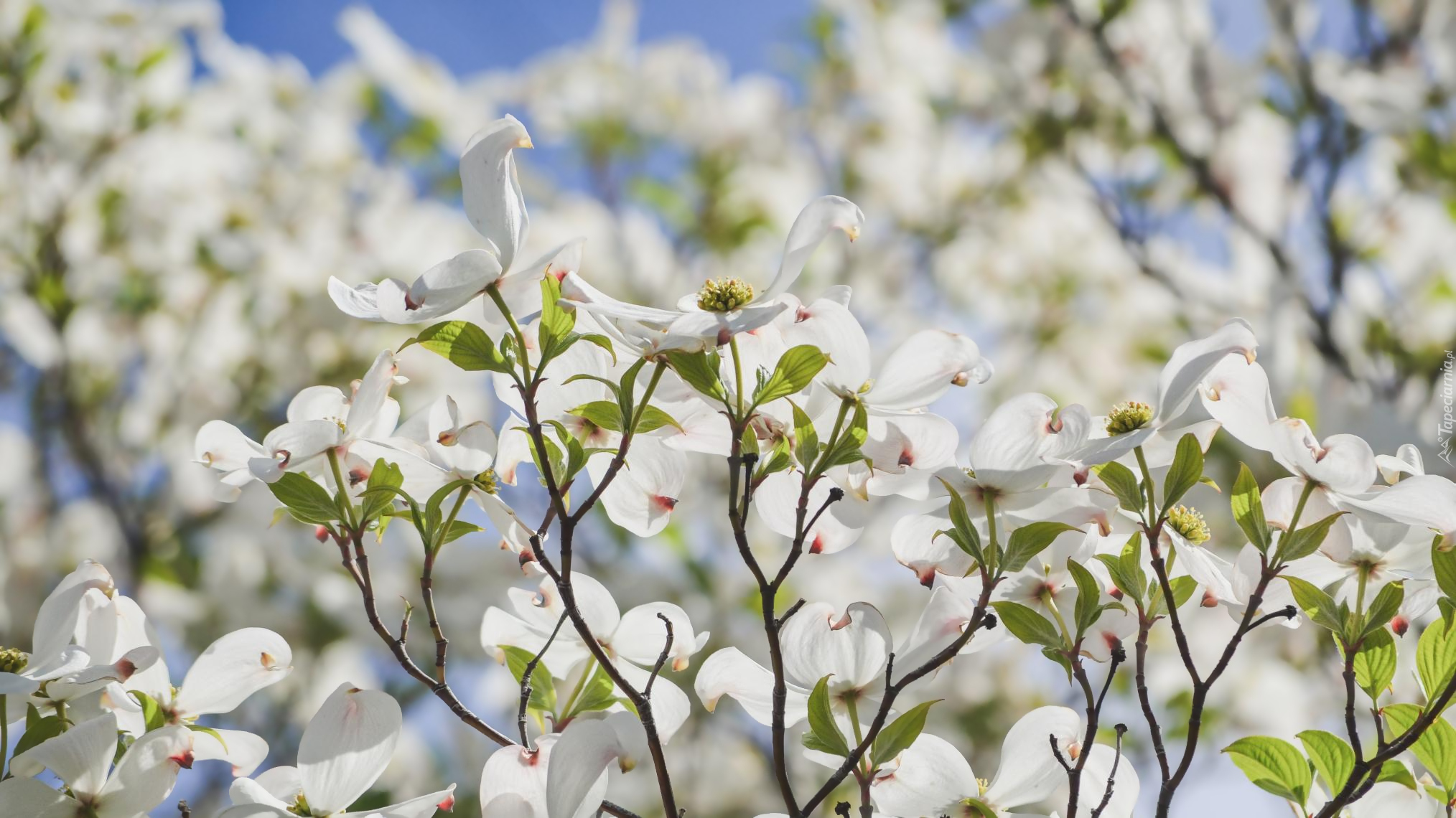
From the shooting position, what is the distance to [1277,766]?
17.1 inches

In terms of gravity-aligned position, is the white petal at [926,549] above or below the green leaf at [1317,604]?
above

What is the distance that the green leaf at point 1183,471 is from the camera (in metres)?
0.40

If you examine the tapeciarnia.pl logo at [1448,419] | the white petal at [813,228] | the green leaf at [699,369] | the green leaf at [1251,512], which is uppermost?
the tapeciarnia.pl logo at [1448,419]

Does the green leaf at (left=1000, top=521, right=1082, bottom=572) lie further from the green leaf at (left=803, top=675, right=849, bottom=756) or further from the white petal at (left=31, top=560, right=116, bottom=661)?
the white petal at (left=31, top=560, right=116, bottom=661)

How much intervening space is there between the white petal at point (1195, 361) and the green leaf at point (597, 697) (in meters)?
0.24

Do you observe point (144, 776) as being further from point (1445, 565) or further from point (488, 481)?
point (1445, 565)

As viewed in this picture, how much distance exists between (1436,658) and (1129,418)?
0.14 metres

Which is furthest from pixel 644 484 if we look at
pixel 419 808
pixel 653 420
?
pixel 419 808

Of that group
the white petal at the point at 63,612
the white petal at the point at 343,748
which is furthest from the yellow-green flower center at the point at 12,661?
the white petal at the point at 343,748

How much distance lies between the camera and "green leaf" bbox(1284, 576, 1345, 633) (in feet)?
1.34

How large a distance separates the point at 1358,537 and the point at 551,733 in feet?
1.05

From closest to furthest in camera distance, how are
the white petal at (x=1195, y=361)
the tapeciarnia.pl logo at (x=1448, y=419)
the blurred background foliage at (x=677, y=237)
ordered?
the white petal at (x=1195, y=361)
the tapeciarnia.pl logo at (x=1448, y=419)
the blurred background foliage at (x=677, y=237)

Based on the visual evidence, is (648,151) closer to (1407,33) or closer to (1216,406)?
(1407,33)

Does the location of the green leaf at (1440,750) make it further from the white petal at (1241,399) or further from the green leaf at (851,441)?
the green leaf at (851,441)
